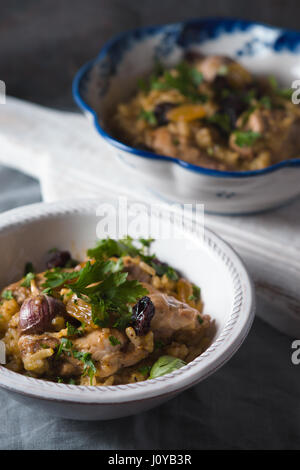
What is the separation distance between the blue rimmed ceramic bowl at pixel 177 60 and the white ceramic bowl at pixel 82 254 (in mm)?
307

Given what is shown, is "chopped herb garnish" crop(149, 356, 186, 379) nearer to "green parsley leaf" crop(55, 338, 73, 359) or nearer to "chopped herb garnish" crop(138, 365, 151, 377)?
"chopped herb garnish" crop(138, 365, 151, 377)

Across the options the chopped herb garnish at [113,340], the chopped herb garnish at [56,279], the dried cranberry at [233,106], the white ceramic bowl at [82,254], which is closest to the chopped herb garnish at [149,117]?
the dried cranberry at [233,106]

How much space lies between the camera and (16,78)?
15.2 ft

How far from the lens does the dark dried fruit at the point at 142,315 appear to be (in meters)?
1.79

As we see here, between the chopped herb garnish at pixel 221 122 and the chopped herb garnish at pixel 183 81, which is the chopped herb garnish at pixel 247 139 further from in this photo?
the chopped herb garnish at pixel 183 81

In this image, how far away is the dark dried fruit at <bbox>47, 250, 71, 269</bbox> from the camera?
2.24m

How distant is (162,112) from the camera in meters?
2.79

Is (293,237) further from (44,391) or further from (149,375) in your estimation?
(44,391)

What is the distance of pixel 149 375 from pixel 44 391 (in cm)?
38

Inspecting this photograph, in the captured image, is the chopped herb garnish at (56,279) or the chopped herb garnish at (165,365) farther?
the chopped herb garnish at (56,279)

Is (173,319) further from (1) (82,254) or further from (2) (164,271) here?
(1) (82,254)

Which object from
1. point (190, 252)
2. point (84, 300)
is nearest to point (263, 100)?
point (190, 252)

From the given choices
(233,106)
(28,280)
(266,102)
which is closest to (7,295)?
(28,280)
